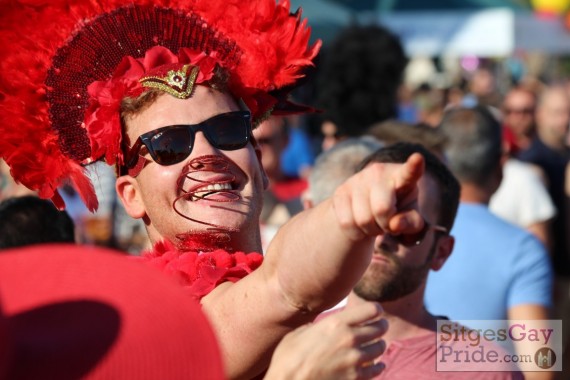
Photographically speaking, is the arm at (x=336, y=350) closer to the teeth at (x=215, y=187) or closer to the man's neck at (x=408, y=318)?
the teeth at (x=215, y=187)

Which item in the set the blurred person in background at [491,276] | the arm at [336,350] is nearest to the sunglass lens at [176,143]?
the arm at [336,350]

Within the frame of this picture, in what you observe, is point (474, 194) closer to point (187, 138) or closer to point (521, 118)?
point (187, 138)

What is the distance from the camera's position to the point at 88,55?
3.12 m

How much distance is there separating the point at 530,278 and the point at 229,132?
242 centimetres

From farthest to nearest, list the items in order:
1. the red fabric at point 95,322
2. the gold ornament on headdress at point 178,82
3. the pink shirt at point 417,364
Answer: the pink shirt at point 417,364 → the gold ornament on headdress at point 178,82 → the red fabric at point 95,322

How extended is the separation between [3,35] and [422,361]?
1.64m

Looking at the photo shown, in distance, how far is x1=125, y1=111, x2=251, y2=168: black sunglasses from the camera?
286 centimetres

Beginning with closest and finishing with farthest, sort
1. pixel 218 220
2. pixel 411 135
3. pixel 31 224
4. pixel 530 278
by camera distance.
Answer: pixel 218 220
pixel 31 224
pixel 530 278
pixel 411 135

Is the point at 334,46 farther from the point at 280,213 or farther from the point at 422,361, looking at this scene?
the point at 422,361

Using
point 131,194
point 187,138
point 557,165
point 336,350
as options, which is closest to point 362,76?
point 557,165

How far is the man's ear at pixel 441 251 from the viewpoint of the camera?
377cm

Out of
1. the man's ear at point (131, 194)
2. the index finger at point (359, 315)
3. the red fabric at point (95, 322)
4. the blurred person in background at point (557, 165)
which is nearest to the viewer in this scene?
the red fabric at point (95, 322)

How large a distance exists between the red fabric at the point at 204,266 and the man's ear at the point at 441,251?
1182 mm

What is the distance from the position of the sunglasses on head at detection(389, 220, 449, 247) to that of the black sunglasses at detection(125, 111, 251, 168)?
53 cm
